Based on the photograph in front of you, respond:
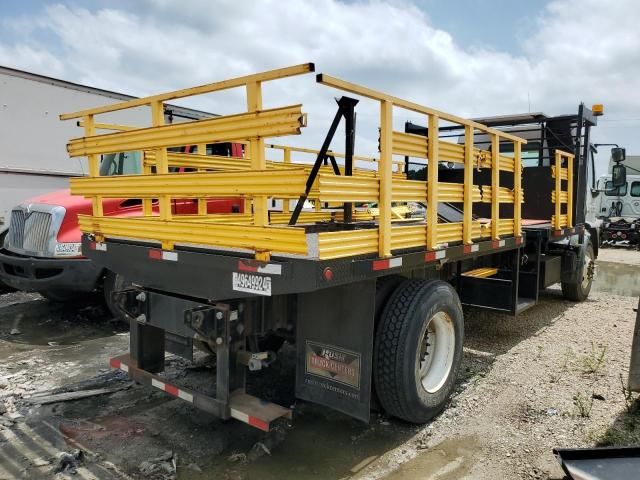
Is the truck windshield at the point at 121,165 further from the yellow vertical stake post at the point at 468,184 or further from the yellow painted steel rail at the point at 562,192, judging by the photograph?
the yellow painted steel rail at the point at 562,192

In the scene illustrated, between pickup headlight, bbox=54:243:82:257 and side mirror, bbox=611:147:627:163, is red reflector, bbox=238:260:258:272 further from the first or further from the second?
side mirror, bbox=611:147:627:163

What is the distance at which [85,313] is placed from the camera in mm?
7184

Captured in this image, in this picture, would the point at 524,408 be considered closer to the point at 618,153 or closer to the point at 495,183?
the point at 495,183

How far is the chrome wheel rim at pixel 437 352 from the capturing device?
392cm

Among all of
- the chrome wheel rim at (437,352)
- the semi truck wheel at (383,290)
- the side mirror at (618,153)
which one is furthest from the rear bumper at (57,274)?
the side mirror at (618,153)

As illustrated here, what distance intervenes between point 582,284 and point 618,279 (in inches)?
176

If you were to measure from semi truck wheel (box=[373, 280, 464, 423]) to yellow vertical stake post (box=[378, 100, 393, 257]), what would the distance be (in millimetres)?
564

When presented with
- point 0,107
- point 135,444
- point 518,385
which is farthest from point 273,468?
point 0,107

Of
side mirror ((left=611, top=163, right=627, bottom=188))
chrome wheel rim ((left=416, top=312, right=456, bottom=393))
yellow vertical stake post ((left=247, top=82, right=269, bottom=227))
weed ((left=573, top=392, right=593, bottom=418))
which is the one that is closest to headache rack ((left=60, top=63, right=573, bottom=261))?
yellow vertical stake post ((left=247, top=82, right=269, bottom=227))

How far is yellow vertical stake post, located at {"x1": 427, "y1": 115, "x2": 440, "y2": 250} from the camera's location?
356 centimetres

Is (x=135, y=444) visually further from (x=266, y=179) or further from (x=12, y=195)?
(x=12, y=195)

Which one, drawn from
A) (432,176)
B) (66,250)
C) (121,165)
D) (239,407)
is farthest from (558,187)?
(66,250)

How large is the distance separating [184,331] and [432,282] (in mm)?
1823

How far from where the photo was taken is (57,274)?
6.20 meters
